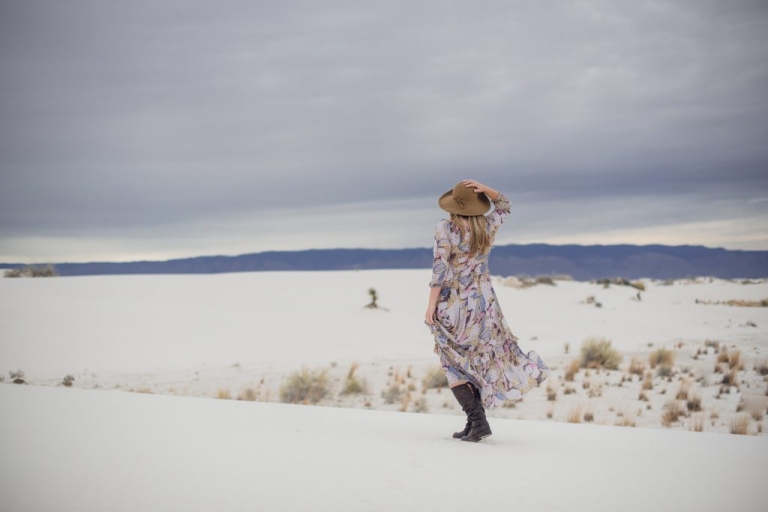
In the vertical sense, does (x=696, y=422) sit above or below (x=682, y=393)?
below

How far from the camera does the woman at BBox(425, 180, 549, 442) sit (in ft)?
20.4

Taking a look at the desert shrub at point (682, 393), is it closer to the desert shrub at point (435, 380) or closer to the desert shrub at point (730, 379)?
the desert shrub at point (730, 379)

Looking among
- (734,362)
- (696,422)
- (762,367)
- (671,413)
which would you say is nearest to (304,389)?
(671,413)

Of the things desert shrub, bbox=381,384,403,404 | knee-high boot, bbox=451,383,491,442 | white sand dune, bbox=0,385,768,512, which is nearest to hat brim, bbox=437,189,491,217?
knee-high boot, bbox=451,383,491,442

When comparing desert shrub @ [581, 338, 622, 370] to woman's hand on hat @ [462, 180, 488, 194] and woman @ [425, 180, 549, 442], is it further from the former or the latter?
woman's hand on hat @ [462, 180, 488, 194]

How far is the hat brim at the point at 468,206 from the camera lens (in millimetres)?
6215

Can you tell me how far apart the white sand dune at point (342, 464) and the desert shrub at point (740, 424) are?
314 cm

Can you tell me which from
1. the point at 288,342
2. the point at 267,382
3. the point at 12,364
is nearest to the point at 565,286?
the point at 288,342

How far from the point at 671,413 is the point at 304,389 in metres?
7.08

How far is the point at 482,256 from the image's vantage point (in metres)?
6.35

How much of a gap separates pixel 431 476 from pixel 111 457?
2.50 m

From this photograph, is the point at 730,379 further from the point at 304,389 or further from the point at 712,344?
the point at 304,389

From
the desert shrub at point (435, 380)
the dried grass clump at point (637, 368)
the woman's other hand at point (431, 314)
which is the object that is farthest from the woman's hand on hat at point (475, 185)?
the dried grass clump at point (637, 368)

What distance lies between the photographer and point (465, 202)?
6.21 m
